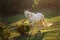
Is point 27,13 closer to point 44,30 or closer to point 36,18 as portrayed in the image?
point 36,18

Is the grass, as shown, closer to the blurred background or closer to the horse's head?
the blurred background

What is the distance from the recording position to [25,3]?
8.55 ft

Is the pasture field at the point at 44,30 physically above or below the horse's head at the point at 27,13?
below

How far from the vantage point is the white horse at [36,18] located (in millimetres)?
2568

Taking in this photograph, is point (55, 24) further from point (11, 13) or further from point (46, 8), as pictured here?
point (11, 13)

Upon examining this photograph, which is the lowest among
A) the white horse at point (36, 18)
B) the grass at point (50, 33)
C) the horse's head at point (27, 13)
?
the grass at point (50, 33)

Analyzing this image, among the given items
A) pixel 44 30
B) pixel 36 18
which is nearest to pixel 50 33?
pixel 44 30

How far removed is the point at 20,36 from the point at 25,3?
40 cm

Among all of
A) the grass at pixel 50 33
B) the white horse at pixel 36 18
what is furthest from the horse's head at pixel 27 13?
the grass at pixel 50 33

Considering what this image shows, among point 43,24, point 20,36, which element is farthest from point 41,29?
point 20,36

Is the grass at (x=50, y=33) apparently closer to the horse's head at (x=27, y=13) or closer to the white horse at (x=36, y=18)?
the white horse at (x=36, y=18)

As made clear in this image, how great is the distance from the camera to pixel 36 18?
2.58 meters

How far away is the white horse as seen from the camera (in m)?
2.57

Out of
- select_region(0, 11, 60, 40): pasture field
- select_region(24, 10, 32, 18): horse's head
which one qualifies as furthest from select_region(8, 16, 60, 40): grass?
select_region(24, 10, 32, 18): horse's head
